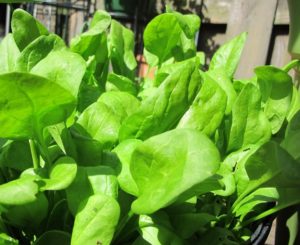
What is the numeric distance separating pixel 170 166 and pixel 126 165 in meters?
0.05

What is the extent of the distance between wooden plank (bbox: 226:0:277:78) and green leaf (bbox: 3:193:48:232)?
0.79m

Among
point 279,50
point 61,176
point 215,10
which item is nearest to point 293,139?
point 61,176

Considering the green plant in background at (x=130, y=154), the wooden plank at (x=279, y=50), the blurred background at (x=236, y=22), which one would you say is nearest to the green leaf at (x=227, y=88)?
the green plant in background at (x=130, y=154)

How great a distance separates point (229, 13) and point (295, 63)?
0.72 m

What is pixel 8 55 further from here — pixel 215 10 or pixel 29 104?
pixel 215 10

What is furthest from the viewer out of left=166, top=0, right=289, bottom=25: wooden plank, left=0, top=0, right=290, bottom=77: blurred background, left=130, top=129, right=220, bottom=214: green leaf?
left=166, top=0, right=289, bottom=25: wooden plank

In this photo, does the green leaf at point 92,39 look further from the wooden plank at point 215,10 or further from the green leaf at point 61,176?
the wooden plank at point 215,10

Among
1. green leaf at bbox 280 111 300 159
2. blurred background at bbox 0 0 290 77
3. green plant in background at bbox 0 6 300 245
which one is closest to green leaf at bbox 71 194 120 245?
green plant in background at bbox 0 6 300 245

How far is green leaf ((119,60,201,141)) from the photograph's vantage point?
0.79 ft

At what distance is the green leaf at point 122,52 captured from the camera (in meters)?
0.40

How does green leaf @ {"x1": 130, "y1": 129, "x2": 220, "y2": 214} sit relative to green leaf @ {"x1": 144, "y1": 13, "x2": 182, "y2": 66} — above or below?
below

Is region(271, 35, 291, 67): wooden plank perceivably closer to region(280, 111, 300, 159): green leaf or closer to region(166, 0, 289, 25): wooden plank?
region(166, 0, 289, 25): wooden plank

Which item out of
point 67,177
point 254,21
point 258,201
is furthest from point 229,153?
point 254,21

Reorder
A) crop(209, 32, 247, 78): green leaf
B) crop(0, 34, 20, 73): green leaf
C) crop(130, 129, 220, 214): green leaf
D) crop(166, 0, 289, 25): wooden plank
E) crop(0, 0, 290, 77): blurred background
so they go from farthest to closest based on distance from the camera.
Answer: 1. crop(166, 0, 289, 25): wooden plank
2. crop(0, 0, 290, 77): blurred background
3. crop(209, 32, 247, 78): green leaf
4. crop(0, 34, 20, 73): green leaf
5. crop(130, 129, 220, 214): green leaf
